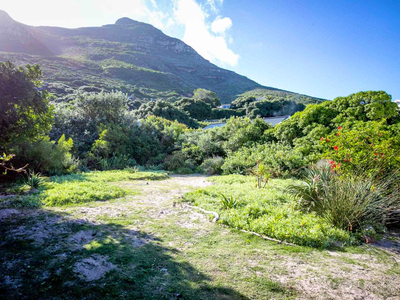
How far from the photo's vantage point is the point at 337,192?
178 inches

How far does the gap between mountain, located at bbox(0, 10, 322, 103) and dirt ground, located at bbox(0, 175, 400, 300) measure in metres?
35.2

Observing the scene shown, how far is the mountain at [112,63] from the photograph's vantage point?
47.2m

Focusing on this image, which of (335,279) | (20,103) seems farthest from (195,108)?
(335,279)

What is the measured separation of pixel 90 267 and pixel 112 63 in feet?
240

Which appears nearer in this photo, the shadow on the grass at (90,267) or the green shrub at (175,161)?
the shadow on the grass at (90,267)

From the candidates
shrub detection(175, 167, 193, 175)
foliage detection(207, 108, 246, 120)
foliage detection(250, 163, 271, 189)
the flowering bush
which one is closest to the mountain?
foliage detection(207, 108, 246, 120)

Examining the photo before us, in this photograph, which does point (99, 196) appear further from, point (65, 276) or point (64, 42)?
point (64, 42)

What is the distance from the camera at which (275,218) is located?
4469 millimetres

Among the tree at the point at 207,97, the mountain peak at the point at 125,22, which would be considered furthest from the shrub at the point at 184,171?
the mountain peak at the point at 125,22

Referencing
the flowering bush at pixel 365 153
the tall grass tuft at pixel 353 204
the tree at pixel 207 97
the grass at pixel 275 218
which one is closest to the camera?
the grass at pixel 275 218

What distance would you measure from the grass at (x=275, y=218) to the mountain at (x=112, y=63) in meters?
35.8

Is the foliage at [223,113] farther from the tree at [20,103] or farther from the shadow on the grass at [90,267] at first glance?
the shadow on the grass at [90,267]

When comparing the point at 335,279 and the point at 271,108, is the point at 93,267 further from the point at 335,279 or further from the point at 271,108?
the point at 271,108

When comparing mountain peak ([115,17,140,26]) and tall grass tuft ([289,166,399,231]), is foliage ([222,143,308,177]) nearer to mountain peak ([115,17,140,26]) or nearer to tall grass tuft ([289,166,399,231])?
tall grass tuft ([289,166,399,231])
